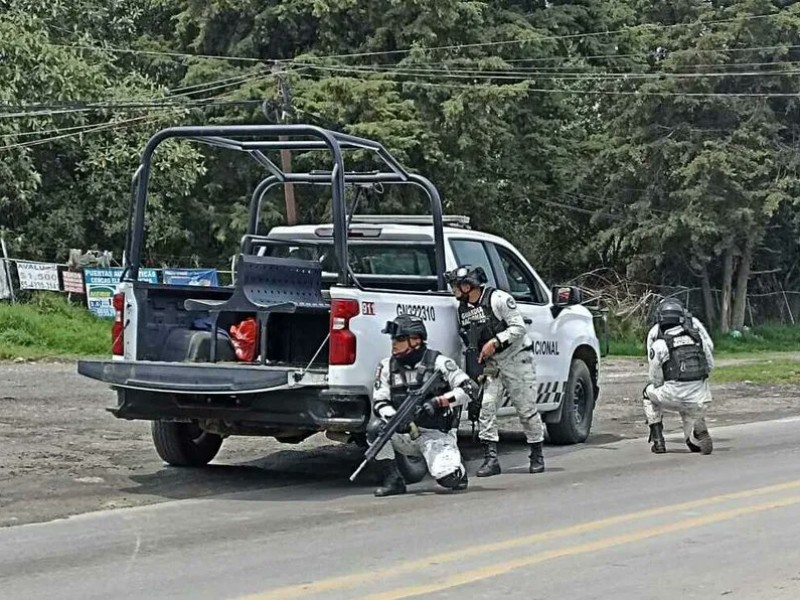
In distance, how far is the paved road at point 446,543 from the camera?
659 cm

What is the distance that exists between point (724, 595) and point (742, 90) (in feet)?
102

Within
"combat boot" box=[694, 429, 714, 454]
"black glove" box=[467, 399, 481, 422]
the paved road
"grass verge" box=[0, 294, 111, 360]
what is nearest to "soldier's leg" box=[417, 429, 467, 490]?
the paved road

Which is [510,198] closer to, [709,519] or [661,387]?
[661,387]

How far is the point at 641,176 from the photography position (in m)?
35.7

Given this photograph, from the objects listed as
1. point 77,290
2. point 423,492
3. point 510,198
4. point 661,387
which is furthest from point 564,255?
point 423,492

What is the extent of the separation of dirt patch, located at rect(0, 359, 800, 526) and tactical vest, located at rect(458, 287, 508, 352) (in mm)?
1677

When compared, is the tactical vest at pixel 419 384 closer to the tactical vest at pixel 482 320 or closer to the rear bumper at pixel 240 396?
the rear bumper at pixel 240 396

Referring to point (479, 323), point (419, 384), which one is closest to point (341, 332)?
point (419, 384)

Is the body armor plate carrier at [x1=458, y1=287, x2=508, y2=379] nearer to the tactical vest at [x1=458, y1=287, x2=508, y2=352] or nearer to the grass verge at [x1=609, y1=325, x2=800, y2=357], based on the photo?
the tactical vest at [x1=458, y1=287, x2=508, y2=352]

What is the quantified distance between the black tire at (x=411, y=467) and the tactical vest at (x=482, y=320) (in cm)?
108

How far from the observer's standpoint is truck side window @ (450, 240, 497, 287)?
1130 cm

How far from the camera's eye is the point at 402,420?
9391 millimetres

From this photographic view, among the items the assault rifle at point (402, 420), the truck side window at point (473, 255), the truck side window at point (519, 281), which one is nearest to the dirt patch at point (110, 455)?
the assault rifle at point (402, 420)

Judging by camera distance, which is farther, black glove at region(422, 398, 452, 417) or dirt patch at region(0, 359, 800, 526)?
dirt patch at region(0, 359, 800, 526)
